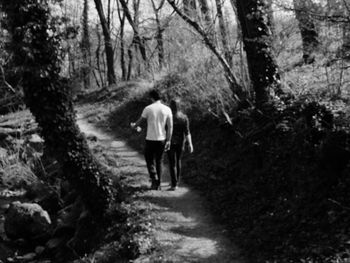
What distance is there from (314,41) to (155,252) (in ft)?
14.5

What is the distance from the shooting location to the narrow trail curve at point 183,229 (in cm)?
727

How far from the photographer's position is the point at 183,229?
8.38 metres

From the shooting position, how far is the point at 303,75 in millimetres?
10977

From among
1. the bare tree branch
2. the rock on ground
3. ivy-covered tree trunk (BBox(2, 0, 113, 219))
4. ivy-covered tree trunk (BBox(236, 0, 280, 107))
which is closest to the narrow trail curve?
ivy-covered tree trunk (BBox(2, 0, 113, 219))

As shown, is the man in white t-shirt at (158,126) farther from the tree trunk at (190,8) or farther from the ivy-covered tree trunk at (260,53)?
the tree trunk at (190,8)

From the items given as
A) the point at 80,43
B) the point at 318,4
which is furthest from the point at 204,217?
the point at 80,43

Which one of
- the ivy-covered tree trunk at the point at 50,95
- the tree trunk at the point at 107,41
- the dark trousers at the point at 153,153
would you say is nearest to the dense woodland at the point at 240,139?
the ivy-covered tree trunk at the point at 50,95

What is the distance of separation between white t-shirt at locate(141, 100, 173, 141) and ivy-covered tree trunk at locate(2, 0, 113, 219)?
128cm

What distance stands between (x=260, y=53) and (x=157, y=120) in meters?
2.54

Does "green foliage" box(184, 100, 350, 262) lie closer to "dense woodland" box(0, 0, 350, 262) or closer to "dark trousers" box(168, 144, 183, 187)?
"dense woodland" box(0, 0, 350, 262)

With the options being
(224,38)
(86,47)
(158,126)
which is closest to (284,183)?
(158,126)

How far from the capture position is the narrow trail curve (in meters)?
7.27

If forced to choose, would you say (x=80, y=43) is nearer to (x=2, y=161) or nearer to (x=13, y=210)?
(x=2, y=161)

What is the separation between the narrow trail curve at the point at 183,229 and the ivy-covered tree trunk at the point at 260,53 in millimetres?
2680
